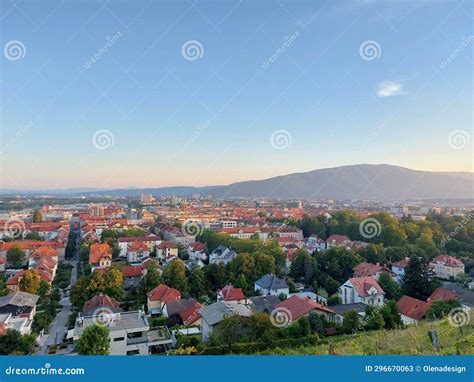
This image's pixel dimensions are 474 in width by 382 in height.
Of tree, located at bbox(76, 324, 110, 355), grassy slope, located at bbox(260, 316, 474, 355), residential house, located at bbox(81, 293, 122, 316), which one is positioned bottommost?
residential house, located at bbox(81, 293, 122, 316)

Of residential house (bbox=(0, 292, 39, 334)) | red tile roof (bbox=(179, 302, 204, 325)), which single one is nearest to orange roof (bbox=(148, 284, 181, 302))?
red tile roof (bbox=(179, 302, 204, 325))

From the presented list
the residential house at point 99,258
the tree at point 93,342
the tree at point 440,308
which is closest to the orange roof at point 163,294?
the tree at point 93,342

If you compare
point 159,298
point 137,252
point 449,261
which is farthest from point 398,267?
point 137,252

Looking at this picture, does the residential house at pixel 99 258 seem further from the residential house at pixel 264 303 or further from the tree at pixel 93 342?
the tree at pixel 93 342

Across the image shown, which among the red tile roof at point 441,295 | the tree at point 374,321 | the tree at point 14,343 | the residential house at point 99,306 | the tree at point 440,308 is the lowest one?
the red tile roof at point 441,295

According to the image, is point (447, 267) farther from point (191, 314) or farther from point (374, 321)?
point (191, 314)

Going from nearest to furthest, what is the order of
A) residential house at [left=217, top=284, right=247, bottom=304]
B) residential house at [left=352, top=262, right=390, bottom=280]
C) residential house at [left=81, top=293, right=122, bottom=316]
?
residential house at [left=81, top=293, right=122, bottom=316] → residential house at [left=217, top=284, right=247, bottom=304] → residential house at [left=352, top=262, right=390, bottom=280]

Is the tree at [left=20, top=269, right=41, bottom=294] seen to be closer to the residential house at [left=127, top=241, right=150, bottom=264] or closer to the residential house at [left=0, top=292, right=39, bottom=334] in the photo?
the residential house at [left=0, top=292, right=39, bottom=334]
